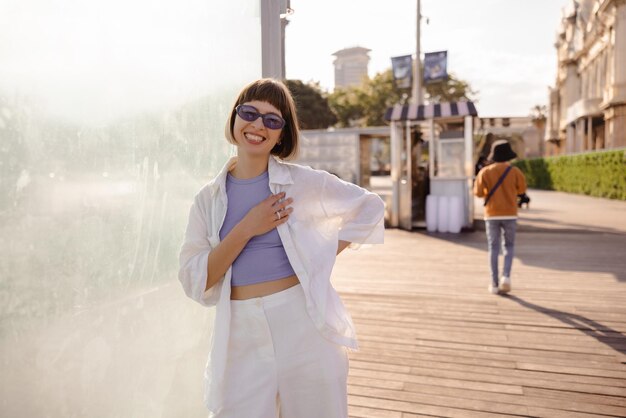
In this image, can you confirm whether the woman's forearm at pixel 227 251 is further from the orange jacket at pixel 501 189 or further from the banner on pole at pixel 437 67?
the banner on pole at pixel 437 67

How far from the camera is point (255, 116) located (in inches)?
58.4

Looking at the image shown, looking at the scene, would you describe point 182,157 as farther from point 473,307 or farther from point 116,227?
point 473,307

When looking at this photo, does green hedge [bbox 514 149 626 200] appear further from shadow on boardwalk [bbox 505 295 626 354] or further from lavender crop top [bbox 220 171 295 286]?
lavender crop top [bbox 220 171 295 286]

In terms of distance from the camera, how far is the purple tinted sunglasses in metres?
1.48

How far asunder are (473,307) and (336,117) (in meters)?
39.5

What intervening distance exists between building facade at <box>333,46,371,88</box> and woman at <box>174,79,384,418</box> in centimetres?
17735

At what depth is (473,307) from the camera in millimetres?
4816

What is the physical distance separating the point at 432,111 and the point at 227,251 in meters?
10.0

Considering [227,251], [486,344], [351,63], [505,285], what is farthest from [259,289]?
[351,63]

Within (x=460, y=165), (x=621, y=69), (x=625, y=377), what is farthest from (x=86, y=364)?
(x=621, y=69)

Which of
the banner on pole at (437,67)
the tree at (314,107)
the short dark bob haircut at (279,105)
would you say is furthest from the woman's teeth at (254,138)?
the tree at (314,107)

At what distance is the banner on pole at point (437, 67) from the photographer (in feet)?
65.5

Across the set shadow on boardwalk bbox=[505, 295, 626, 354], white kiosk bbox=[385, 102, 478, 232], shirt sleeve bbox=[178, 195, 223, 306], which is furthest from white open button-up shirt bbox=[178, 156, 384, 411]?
white kiosk bbox=[385, 102, 478, 232]

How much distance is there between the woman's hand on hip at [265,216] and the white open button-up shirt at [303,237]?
0.14 feet
